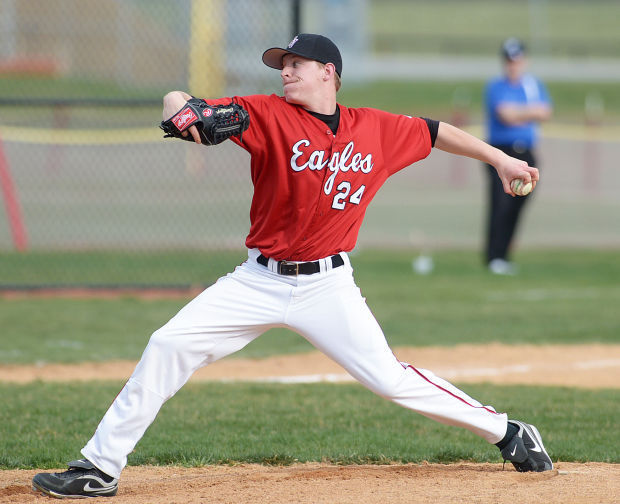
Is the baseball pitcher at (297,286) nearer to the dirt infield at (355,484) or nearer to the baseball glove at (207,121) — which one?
the baseball glove at (207,121)

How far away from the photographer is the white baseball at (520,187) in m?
4.57

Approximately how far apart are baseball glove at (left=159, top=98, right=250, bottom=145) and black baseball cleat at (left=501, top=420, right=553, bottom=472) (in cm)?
198

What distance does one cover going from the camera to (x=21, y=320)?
31.4ft

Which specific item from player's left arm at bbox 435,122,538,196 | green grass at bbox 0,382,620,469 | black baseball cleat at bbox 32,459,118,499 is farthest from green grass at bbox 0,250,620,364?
player's left arm at bbox 435,122,538,196

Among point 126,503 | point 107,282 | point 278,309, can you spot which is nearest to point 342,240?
point 278,309

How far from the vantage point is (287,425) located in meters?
5.89

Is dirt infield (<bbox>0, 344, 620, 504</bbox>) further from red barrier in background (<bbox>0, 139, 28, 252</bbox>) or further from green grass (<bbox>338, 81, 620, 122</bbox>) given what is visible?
green grass (<bbox>338, 81, 620, 122</bbox>)

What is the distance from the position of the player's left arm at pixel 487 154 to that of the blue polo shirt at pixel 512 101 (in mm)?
7344

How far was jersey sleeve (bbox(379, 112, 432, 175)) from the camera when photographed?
4.75 m

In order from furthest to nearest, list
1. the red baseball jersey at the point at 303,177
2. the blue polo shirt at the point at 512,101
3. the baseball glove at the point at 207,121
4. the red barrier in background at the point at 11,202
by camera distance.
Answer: the red barrier in background at the point at 11,202 < the blue polo shirt at the point at 512,101 < the red baseball jersey at the point at 303,177 < the baseball glove at the point at 207,121

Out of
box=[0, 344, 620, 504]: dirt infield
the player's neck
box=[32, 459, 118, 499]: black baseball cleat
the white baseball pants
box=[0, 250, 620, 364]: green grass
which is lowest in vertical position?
box=[0, 250, 620, 364]: green grass

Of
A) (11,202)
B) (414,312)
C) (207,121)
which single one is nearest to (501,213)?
(414,312)

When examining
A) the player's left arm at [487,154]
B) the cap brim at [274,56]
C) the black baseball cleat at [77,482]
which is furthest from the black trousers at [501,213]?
the black baseball cleat at [77,482]

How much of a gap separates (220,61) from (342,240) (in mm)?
10598
